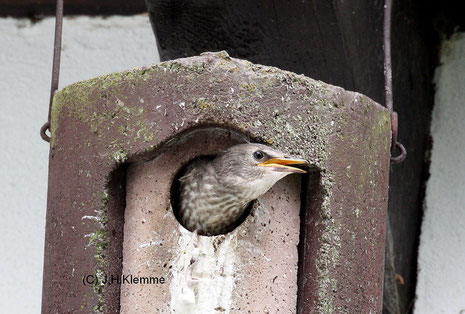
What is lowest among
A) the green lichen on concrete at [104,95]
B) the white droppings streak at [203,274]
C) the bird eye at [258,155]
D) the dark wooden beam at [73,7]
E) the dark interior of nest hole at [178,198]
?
the white droppings streak at [203,274]

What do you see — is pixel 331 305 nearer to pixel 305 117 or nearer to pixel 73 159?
pixel 305 117

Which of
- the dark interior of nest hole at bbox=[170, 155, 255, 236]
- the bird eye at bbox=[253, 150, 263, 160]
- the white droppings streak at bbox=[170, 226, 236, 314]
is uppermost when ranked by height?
the bird eye at bbox=[253, 150, 263, 160]

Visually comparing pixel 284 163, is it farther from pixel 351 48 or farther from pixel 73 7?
pixel 73 7

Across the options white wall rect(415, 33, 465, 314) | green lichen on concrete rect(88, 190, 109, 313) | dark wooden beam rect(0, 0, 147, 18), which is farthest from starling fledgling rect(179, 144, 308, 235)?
dark wooden beam rect(0, 0, 147, 18)

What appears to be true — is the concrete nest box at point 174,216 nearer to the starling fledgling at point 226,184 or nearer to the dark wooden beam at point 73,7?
the starling fledgling at point 226,184

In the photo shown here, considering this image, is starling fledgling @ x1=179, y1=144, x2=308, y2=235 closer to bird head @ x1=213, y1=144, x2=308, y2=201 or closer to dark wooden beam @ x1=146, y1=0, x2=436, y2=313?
bird head @ x1=213, y1=144, x2=308, y2=201

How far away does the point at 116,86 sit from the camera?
9.13ft

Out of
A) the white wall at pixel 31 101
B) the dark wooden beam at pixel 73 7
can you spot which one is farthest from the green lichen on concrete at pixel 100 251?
the dark wooden beam at pixel 73 7

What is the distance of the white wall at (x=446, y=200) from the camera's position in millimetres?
3891

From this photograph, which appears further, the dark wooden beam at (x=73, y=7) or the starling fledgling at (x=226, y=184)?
the dark wooden beam at (x=73, y=7)

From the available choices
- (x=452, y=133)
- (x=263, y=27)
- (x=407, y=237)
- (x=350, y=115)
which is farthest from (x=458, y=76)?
(x=350, y=115)

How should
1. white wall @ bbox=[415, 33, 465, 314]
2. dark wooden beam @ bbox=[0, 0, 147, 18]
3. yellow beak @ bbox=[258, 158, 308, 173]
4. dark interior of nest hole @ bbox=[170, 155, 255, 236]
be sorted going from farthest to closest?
1. dark wooden beam @ bbox=[0, 0, 147, 18]
2. white wall @ bbox=[415, 33, 465, 314]
3. dark interior of nest hole @ bbox=[170, 155, 255, 236]
4. yellow beak @ bbox=[258, 158, 308, 173]

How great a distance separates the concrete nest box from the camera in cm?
273

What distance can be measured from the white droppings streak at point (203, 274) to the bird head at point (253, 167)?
14 cm
